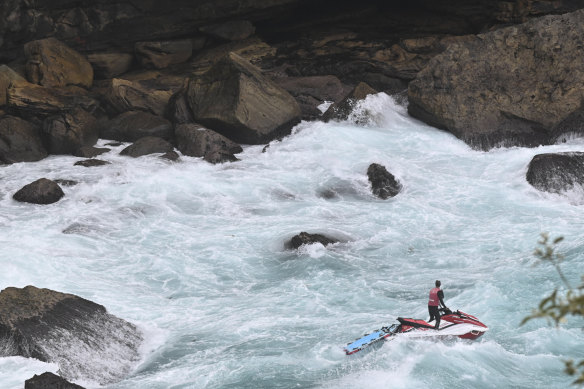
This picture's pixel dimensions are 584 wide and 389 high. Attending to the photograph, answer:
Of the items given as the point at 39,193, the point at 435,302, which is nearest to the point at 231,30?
the point at 39,193

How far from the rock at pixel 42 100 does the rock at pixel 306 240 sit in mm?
11806

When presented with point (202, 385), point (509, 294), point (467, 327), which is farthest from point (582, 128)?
point (202, 385)

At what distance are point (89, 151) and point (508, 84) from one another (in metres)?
13.2

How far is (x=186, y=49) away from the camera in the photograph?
2716 cm

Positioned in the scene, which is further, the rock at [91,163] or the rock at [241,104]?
the rock at [241,104]

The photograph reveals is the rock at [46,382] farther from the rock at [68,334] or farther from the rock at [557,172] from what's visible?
the rock at [557,172]

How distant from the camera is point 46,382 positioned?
8.05 metres

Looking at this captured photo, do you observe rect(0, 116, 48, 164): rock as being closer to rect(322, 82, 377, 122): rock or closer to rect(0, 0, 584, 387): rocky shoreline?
rect(0, 0, 584, 387): rocky shoreline

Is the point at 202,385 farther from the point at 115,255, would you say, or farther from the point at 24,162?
the point at 24,162

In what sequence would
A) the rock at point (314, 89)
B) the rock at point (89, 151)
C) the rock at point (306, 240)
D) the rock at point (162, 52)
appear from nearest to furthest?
the rock at point (306, 240) → the rock at point (89, 151) → the rock at point (314, 89) → the rock at point (162, 52)

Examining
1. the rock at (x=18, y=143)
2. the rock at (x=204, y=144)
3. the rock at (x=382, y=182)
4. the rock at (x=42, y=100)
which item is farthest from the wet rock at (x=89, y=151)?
the rock at (x=382, y=182)

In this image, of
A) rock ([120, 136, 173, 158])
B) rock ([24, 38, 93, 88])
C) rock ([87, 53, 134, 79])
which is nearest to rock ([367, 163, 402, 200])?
rock ([120, 136, 173, 158])

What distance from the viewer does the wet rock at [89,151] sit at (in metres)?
20.8

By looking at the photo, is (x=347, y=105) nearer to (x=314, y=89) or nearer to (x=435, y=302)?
(x=314, y=89)
